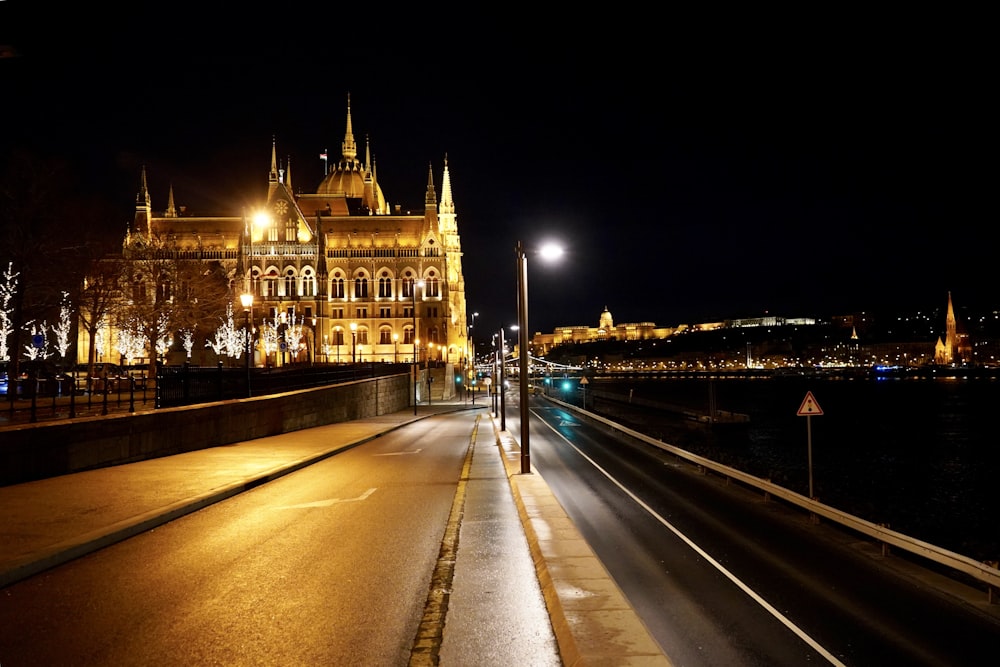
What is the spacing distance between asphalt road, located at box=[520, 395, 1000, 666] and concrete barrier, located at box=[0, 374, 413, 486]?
34.7 feet

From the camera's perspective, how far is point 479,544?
9.88m

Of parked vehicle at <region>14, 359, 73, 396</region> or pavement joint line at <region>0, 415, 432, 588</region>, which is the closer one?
pavement joint line at <region>0, 415, 432, 588</region>

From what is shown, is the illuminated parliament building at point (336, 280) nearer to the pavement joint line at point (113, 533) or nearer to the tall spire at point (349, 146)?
the tall spire at point (349, 146)

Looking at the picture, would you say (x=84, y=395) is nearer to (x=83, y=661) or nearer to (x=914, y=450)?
(x=83, y=661)

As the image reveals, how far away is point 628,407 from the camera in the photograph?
274 feet

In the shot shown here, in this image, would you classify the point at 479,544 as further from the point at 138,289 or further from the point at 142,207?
the point at 142,207

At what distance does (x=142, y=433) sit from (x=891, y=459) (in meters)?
41.2

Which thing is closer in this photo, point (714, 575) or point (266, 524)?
point (714, 575)

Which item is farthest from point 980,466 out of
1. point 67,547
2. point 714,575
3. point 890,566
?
point 67,547

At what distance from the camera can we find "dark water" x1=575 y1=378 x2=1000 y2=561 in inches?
867

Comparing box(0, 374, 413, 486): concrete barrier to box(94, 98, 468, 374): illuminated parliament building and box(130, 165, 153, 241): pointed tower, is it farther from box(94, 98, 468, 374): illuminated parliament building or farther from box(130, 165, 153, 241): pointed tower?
box(130, 165, 153, 241): pointed tower

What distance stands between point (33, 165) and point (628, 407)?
67.0m

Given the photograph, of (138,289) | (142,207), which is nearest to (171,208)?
(142,207)

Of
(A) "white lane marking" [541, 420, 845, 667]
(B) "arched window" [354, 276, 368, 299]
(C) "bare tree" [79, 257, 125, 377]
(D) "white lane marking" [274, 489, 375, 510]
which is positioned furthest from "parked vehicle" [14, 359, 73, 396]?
(B) "arched window" [354, 276, 368, 299]
